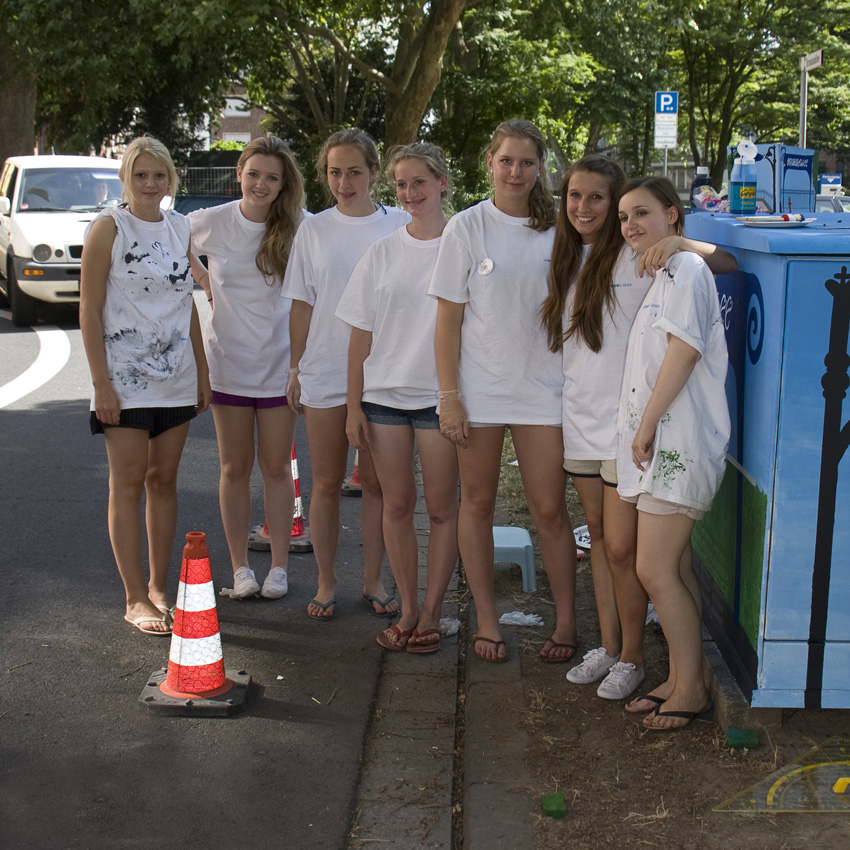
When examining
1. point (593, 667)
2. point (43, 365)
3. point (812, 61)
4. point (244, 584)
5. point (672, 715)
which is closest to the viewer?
point (672, 715)

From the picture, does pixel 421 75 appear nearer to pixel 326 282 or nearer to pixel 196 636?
pixel 326 282

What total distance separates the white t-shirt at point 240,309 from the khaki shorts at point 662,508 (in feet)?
6.10

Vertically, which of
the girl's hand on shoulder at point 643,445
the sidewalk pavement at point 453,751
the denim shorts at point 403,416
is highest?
the girl's hand on shoulder at point 643,445

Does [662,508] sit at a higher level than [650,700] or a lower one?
higher

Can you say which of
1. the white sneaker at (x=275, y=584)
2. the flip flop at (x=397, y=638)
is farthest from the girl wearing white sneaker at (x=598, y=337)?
the white sneaker at (x=275, y=584)

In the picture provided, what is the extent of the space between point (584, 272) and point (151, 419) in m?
1.85

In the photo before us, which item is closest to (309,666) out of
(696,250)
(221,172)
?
(696,250)

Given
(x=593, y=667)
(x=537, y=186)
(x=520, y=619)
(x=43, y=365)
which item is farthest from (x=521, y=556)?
(x=43, y=365)

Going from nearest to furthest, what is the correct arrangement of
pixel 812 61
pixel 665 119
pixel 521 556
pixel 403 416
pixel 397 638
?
pixel 403 416, pixel 397 638, pixel 521 556, pixel 812 61, pixel 665 119

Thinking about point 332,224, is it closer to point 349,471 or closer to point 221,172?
point 349,471

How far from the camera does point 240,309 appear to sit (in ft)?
15.2

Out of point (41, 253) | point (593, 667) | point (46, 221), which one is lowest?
point (593, 667)

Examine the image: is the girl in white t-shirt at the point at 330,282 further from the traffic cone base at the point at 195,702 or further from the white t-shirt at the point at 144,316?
the traffic cone base at the point at 195,702

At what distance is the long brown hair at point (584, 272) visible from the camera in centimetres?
362
